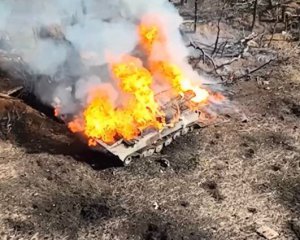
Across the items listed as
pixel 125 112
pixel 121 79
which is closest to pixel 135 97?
pixel 125 112

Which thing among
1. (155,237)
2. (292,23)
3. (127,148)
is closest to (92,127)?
(127,148)

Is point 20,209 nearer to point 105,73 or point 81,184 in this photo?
point 81,184

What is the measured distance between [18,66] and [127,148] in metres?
4.92

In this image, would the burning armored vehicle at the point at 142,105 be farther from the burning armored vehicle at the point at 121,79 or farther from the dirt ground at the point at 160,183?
the dirt ground at the point at 160,183

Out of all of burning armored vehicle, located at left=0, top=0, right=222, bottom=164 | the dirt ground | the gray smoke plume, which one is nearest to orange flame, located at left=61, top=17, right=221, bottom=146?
burning armored vehicle, located at left=0, top=0, right=222, bottom=164

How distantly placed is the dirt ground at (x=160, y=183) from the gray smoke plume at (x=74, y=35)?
1070mm

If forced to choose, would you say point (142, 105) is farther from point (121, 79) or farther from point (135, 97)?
point (121, 79)

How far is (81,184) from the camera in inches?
527

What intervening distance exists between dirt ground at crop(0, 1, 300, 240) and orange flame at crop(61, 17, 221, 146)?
0.62 metres

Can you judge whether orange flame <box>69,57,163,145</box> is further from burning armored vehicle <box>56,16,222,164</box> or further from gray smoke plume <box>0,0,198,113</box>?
gray smoke plume <box>0,0,198,113</box>

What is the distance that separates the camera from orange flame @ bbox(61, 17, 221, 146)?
47.4 feet

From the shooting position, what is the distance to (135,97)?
1495 cm

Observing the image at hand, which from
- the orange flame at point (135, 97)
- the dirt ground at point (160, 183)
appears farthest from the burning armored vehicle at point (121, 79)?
the dirt ground at point (160, 183)

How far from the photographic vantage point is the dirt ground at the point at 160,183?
12320 millimetres
